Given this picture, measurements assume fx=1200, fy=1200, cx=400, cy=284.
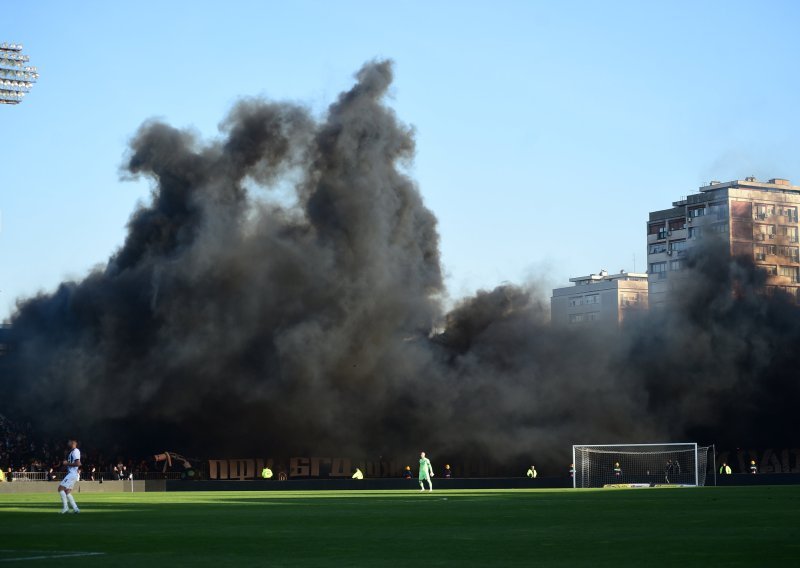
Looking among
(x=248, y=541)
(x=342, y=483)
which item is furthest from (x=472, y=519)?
(x=342, y=483)

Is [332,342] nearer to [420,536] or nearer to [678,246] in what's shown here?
[420,536]

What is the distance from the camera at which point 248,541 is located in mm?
18906

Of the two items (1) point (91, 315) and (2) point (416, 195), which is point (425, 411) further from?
(1) point (91, 315)

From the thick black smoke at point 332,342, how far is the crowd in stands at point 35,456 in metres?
1.59

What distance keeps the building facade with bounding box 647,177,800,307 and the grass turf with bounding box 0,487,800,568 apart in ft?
369

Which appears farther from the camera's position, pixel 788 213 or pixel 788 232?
pixel 788 213

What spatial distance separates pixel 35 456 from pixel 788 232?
96.2 metres

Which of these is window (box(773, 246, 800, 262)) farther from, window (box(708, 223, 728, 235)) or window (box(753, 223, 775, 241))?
window (box(708, 223, 728, 235))

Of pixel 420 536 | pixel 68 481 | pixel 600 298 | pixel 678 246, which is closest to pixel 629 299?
pixel 600 298

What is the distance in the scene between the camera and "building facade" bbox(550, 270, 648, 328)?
162 meters

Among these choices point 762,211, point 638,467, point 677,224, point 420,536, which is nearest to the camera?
point 420,536

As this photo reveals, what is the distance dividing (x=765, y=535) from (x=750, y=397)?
257 ft

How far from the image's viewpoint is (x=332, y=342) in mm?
86812

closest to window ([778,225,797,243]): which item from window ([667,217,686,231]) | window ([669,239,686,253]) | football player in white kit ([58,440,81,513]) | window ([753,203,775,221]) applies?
window ([753,203,775,221])
